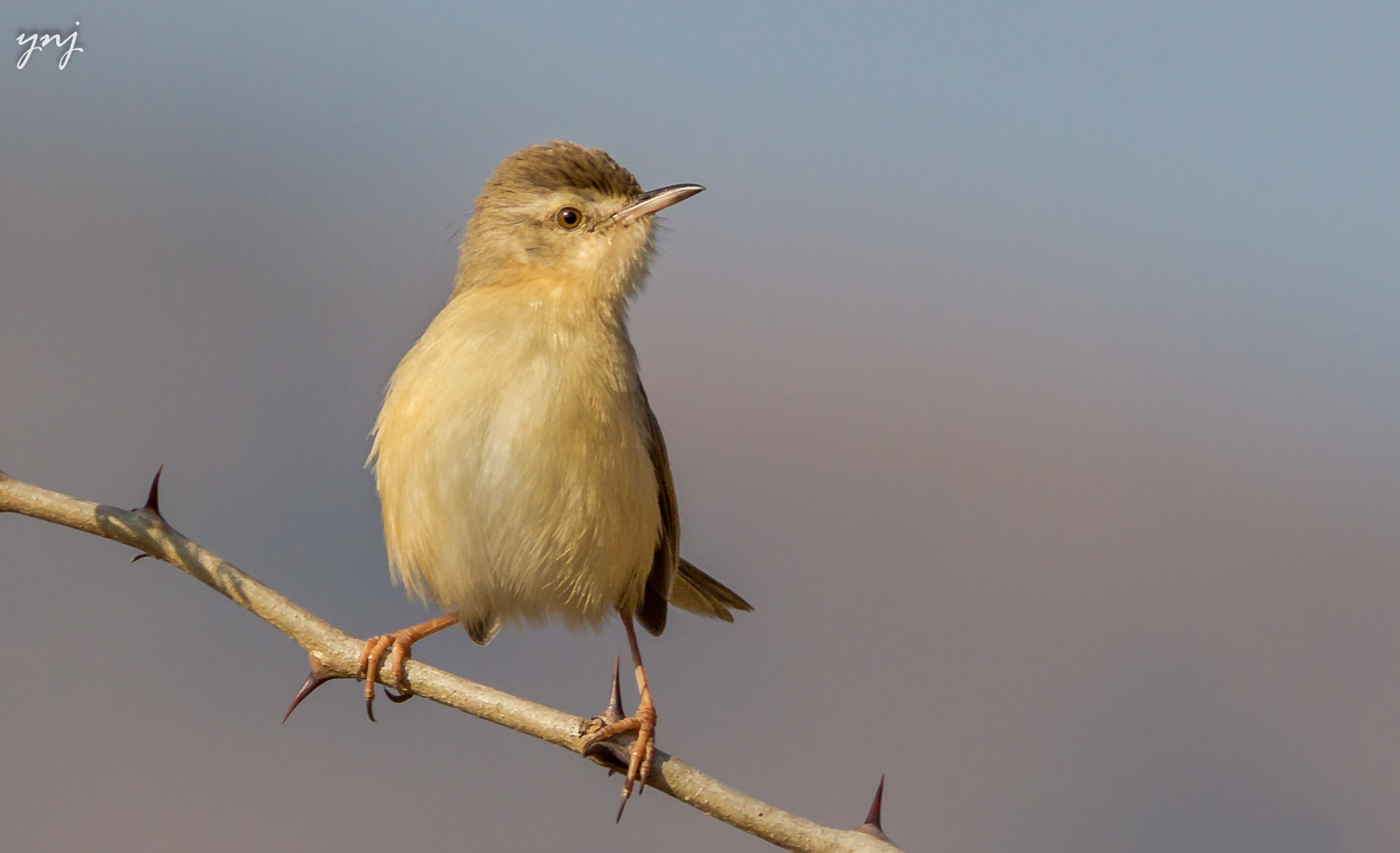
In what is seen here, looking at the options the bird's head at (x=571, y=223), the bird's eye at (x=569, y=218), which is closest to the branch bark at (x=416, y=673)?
the bird's head at (x=571, y=223)

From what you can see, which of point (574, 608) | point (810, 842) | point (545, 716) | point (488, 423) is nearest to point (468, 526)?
point (488, 423)

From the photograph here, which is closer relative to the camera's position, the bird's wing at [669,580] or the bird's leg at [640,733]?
the bird's leg at [640,733]

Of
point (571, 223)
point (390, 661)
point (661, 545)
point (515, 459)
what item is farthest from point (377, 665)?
point (571, 223)

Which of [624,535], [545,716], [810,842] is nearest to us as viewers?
[810,842]

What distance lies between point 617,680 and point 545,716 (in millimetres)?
530

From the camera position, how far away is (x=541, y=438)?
12.6 feet

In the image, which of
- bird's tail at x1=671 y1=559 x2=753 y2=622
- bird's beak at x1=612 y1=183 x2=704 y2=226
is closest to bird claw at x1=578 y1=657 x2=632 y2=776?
bird's tail at x1=671 y1=559 x2=753 y2=622

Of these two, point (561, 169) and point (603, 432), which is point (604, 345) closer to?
point (603, 432)

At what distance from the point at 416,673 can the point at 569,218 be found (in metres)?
1.87

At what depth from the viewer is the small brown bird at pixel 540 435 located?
387cm

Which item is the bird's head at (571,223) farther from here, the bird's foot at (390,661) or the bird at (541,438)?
the bird's foot at (390,661)

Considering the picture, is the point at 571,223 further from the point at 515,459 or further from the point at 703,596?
the point at 703,596

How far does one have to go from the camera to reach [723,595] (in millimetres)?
4816

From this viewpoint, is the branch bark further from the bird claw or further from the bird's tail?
the bird's tail
